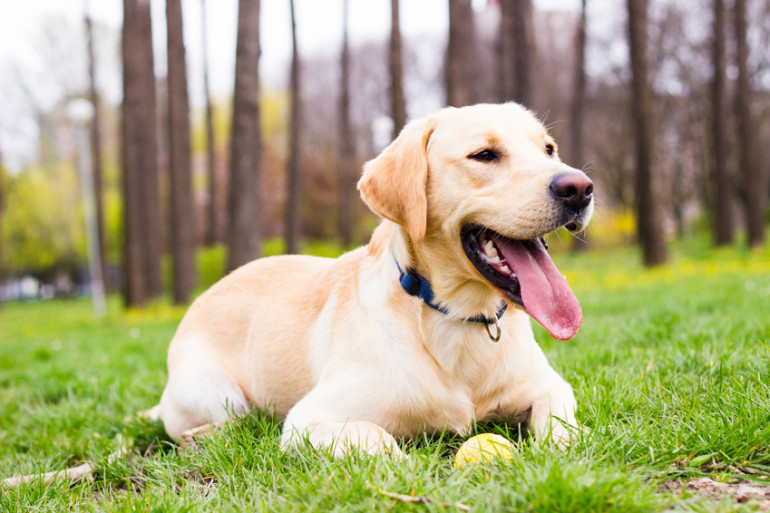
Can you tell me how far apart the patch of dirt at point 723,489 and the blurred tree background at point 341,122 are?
239 inches

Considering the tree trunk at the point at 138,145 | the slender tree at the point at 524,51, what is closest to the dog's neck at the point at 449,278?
the slender tree at the point at 524,51

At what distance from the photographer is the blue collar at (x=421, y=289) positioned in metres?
2.71

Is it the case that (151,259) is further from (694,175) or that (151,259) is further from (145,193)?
(694,175)

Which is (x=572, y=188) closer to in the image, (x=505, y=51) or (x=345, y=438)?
(x=345, y=438)

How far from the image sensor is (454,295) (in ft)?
8.82

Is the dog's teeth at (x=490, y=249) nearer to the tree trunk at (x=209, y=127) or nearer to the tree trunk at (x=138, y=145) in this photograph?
the tree trunk at (x=138, y=145)

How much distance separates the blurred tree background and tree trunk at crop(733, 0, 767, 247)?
0.05m

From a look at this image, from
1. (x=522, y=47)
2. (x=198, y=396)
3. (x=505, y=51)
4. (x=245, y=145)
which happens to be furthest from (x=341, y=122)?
(x=198, y=396)

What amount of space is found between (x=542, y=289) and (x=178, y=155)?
39.5 ft

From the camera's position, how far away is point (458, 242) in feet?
8.65

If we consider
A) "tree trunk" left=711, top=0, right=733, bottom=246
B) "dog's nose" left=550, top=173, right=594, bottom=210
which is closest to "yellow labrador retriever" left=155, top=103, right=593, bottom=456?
"dog's nose" left=550, top=173, right=594, bottom=210

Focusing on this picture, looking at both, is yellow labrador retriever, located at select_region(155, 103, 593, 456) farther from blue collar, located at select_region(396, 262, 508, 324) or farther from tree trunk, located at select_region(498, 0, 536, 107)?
tree trunk, located at select_region(498, 0, 536, 107)

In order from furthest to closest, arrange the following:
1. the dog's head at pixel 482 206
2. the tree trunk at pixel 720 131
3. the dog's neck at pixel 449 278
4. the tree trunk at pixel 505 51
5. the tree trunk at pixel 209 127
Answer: the tree trunk at pixel 209 127, the tree trunk at pixel 505 51, the tree trunk at pixel 720 131, the dog's neck at pixel 449 278, the dog's head at pixel 482 206

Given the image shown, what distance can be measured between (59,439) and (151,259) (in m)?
12.0
